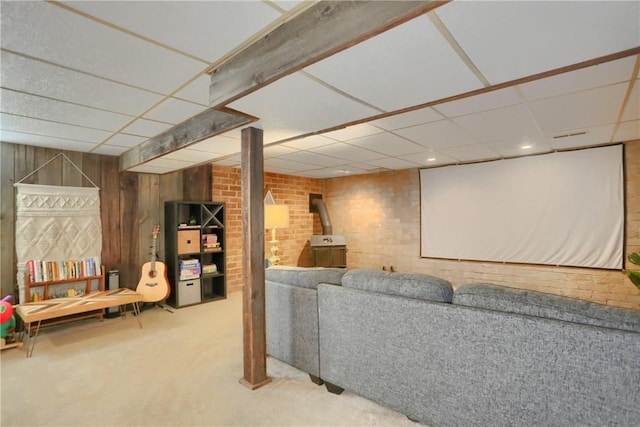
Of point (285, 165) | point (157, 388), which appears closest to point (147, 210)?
point (285, 165)

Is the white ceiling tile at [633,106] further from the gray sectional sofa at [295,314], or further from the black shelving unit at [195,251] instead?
the black shelving unit at [195,251]

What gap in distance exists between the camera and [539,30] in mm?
1234

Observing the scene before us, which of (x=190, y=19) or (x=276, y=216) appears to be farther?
(x=276, y=216)

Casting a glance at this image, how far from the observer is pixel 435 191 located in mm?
5117

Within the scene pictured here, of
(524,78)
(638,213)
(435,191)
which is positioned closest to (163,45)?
(524,78)

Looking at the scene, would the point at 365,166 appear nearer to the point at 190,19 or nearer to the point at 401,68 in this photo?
the point at 401,68

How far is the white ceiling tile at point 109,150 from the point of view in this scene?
11.5 feet

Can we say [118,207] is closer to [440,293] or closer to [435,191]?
[440,293]

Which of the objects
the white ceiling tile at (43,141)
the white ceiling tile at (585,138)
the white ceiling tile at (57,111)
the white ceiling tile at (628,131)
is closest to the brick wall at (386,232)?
the white ceiling tile at (628,131)

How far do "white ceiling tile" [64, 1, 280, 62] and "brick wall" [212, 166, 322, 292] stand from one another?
3435 mm

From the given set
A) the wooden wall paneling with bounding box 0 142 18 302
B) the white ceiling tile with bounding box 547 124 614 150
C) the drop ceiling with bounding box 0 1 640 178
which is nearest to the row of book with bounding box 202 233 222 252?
the drop ceiling with bounding box 0 1 640 178

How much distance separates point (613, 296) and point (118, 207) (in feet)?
21.5

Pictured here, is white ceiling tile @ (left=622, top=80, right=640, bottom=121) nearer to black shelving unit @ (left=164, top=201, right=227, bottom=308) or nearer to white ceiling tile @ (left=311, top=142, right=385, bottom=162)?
white ceiling tile @ (left=311, top=142, right=385, bottom=162)

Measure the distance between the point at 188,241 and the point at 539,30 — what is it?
4.38 meters
